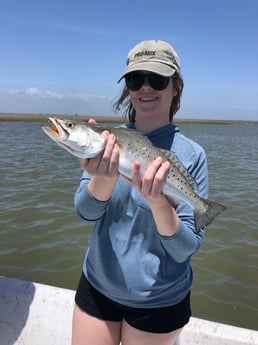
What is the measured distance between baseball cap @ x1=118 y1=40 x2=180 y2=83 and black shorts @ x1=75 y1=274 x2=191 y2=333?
1.74m

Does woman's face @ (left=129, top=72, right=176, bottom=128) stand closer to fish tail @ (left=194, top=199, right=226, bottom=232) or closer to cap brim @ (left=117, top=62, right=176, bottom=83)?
cap brim @ (left=117, top=62, right=176, bottom=83)

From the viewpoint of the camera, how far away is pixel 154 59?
2682 mm

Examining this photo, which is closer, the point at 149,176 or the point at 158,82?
the point at 149,176

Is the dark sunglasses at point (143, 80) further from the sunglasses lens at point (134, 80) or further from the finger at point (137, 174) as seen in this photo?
the finger at point (137, 174)

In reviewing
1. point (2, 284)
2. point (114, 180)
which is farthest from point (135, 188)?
point (2, 284)

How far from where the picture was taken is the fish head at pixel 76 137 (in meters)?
2.54

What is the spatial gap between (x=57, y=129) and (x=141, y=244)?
41.7 inches

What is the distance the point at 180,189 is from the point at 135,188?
0.34 meters

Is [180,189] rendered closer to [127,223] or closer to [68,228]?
[127,223]

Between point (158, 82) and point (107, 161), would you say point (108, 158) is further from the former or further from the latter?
point (158, 82)

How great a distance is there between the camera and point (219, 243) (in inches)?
333

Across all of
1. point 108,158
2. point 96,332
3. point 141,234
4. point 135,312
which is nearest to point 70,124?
point 108,158

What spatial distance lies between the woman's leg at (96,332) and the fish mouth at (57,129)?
1415mm

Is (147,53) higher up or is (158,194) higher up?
(147,53)
